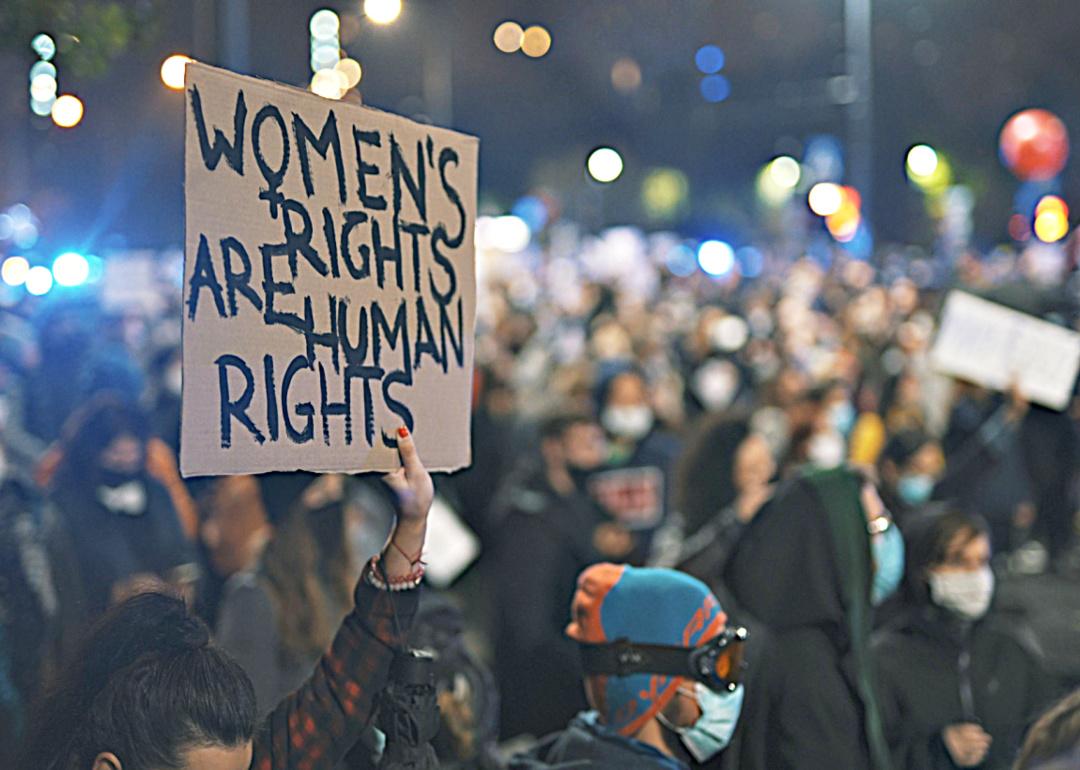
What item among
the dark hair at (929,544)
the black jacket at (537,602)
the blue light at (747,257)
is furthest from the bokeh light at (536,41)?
the blue light at (747,257)

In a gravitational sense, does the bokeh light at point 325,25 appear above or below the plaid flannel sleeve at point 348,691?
above

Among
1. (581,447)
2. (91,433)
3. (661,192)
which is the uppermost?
(661,192)

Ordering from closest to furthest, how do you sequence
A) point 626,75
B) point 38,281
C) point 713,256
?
1. point 38,281
2. point 626,75
3. point 713,256

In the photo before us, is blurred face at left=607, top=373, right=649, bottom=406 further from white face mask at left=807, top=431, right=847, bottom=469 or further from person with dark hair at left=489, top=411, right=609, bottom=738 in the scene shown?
person with dark hair at left=489, top=411, right=609, bottom=738

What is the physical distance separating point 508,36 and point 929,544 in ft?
48.2

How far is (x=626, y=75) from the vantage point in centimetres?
2208

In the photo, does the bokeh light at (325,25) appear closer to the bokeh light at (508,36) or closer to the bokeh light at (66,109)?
the bokeh light at (66,109)

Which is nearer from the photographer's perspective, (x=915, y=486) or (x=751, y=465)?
(x=751, y=465)

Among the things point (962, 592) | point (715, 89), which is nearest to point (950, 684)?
point (962, 592)

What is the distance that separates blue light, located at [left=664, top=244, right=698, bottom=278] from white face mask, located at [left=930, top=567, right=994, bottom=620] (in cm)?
3070

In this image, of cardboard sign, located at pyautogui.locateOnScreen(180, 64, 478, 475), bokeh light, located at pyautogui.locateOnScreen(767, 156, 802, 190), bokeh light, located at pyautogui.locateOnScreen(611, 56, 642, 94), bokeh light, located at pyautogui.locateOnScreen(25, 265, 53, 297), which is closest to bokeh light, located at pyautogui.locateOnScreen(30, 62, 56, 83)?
cardboard sign, located at pyautogui.locateOnScreen(180, 64, 478, 475)

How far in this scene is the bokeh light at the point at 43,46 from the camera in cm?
458

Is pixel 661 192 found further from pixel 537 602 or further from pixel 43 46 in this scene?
pixel 43 46

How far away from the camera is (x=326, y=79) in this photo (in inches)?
290
